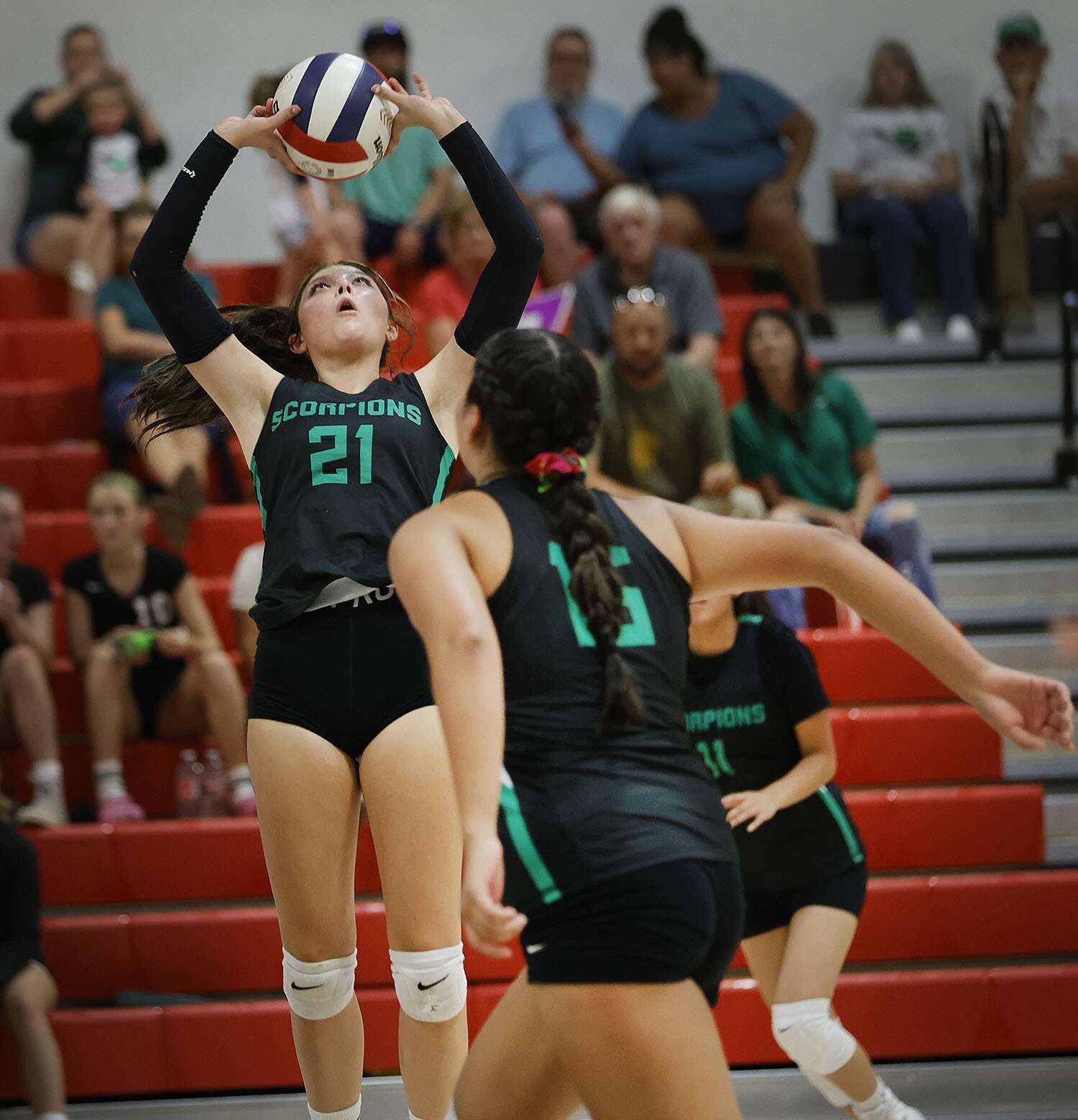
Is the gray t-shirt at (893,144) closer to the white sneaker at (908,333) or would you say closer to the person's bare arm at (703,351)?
the white sneaker at (908,333)

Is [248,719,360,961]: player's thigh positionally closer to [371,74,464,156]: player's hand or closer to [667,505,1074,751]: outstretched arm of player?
[667,505,1074,751]: outstretched arm of player

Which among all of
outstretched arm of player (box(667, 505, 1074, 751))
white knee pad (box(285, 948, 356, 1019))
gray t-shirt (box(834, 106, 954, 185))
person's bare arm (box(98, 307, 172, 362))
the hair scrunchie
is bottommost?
white knee pad (box(285, 948, 356, 1019))

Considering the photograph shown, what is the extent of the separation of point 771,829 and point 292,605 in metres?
1.50

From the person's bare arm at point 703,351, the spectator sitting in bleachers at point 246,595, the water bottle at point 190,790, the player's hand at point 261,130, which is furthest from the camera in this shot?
the person's bare arm at point 703,351

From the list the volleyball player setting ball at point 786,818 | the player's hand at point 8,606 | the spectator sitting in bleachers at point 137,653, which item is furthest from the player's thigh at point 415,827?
the player's hand at point 8,606

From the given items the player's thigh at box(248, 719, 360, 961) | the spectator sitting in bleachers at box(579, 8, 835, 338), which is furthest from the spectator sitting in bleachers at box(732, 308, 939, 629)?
the player's thigh at box(248, 719, 360, 961)

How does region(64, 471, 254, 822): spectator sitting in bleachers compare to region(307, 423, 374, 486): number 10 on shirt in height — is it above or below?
below

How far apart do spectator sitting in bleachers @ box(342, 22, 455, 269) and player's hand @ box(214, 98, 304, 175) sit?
13.3ft

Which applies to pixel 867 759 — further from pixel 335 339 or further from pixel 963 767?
pixel 335 339

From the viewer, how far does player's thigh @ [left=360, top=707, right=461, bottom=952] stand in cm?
304

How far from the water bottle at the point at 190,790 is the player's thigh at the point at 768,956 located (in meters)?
2.15

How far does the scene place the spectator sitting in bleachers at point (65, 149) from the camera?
25.8 feet

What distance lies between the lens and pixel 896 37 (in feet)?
29.1

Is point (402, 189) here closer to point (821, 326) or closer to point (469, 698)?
point (821, 326)
